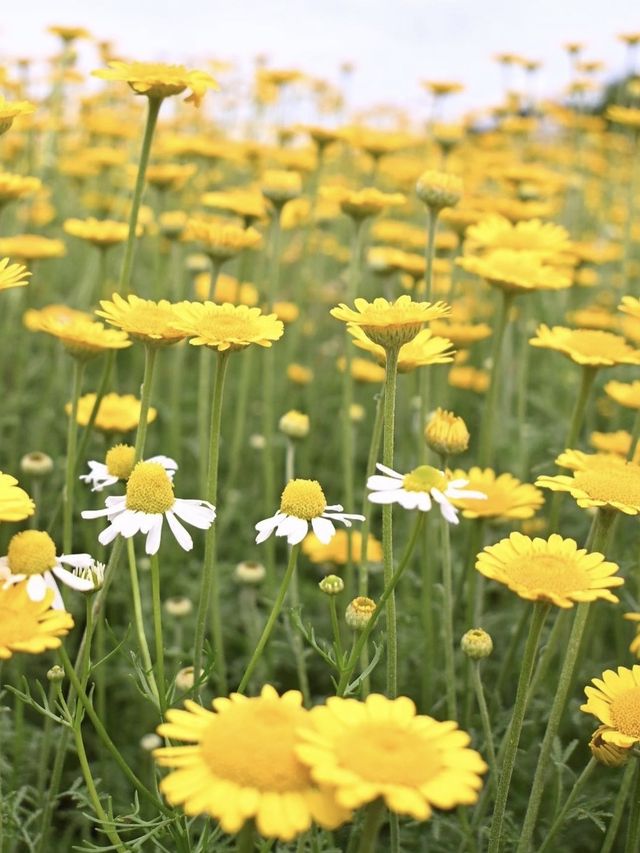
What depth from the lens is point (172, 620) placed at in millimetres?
2893

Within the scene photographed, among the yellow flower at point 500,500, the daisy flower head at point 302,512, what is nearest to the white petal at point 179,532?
the daisy flower head at point 302,512

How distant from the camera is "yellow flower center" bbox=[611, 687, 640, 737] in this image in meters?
1.57

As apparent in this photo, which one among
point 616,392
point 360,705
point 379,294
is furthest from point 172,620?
point 379,294

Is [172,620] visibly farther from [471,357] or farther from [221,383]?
[471,357]

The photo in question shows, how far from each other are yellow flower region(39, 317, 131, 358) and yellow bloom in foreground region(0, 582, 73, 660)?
79 cm

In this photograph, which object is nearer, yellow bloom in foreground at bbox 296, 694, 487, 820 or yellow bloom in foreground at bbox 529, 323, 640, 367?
yellow bloom in foreground at bbox 296, 694, 487, 820

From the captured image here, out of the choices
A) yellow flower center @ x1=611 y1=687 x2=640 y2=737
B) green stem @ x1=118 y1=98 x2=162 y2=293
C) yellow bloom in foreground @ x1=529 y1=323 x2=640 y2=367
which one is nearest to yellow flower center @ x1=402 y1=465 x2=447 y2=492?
yellow flower center @ x1=611 y1=687 x2=640 y2=737

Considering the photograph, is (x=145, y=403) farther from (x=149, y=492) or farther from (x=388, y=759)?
(x=388, y=759)

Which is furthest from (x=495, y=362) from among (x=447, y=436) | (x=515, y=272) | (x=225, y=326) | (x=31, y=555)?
(x=31, y=555)

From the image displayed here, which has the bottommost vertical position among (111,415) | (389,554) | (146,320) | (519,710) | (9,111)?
(111,415)

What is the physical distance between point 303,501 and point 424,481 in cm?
20

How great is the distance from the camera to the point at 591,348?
7.41ft

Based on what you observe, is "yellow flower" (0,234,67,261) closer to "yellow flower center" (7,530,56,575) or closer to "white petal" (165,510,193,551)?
"white petal" (165,510,193,551)

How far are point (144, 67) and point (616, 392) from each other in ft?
4.75
